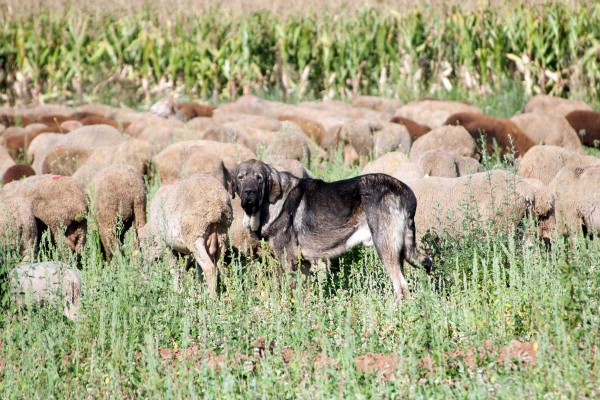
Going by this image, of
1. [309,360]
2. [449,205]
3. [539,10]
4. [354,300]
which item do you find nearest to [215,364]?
[309,360]

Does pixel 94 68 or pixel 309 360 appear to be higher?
pixel 309 360

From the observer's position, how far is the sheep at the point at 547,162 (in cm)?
1011

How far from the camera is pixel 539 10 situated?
22.5m

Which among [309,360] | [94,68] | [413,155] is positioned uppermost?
[309,360]

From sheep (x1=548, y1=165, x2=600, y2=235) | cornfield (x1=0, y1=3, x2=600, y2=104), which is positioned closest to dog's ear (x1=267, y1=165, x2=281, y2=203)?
sheep (x1=548, y1=165, x2=600, y2=235)

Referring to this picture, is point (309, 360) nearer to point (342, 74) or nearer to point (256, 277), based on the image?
point (256, 277)

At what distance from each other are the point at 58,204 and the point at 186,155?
2680 mm

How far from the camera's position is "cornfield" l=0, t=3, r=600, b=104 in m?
24.4

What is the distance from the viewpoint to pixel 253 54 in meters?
26.4

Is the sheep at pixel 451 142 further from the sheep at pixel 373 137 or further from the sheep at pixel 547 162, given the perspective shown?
the sheep at pixel 547 162

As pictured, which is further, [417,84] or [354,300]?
[417,84]

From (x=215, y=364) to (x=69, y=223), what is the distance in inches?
159

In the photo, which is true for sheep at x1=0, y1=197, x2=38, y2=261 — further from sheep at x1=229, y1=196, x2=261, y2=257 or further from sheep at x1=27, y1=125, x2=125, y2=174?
sheep at x1=27, y1=125, x2=125, y2=174

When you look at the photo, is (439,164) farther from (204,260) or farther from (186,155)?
(204,260)
